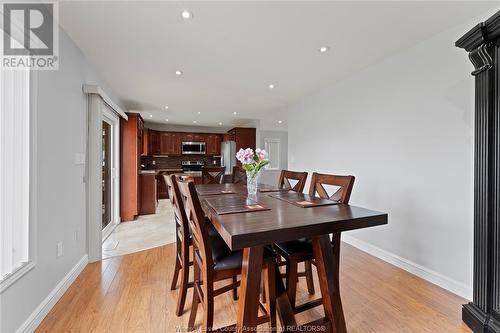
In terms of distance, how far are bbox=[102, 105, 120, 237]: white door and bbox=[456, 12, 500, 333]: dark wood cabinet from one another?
13.9 ft

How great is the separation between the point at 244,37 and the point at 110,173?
11.1ft

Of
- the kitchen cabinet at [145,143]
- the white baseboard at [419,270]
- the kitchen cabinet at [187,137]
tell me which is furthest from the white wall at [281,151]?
the white baseboard at [419,270]

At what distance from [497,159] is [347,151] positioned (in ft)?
5.79

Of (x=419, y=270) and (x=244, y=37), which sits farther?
(x=419, y=270)

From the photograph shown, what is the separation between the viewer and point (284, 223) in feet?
3.70

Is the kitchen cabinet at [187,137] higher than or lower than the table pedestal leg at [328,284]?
higher

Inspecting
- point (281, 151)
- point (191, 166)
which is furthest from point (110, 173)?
point (281, 151)

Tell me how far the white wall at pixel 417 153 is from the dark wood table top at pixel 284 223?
132 cm

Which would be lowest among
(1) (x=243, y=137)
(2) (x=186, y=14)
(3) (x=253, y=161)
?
(3) (x=253, y=161)

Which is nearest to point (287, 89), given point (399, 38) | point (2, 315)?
point (399, 38)

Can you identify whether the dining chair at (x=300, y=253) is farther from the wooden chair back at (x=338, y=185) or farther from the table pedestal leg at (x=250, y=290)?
the table pedestal leg at (x=250, y=290)

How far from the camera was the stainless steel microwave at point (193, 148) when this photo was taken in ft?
24.0

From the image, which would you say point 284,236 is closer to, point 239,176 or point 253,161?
point 253,161

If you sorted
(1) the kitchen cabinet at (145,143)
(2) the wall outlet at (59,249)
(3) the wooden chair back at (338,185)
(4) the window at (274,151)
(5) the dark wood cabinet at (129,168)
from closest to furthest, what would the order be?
(3) the wooden chair back at (338,185) → (2) the wall outlet at (59,249) → (5) the dark wood cabinet at (129,168) → (1) the kitchen cabinet at (145,143) → (4) the window at (274,151)
